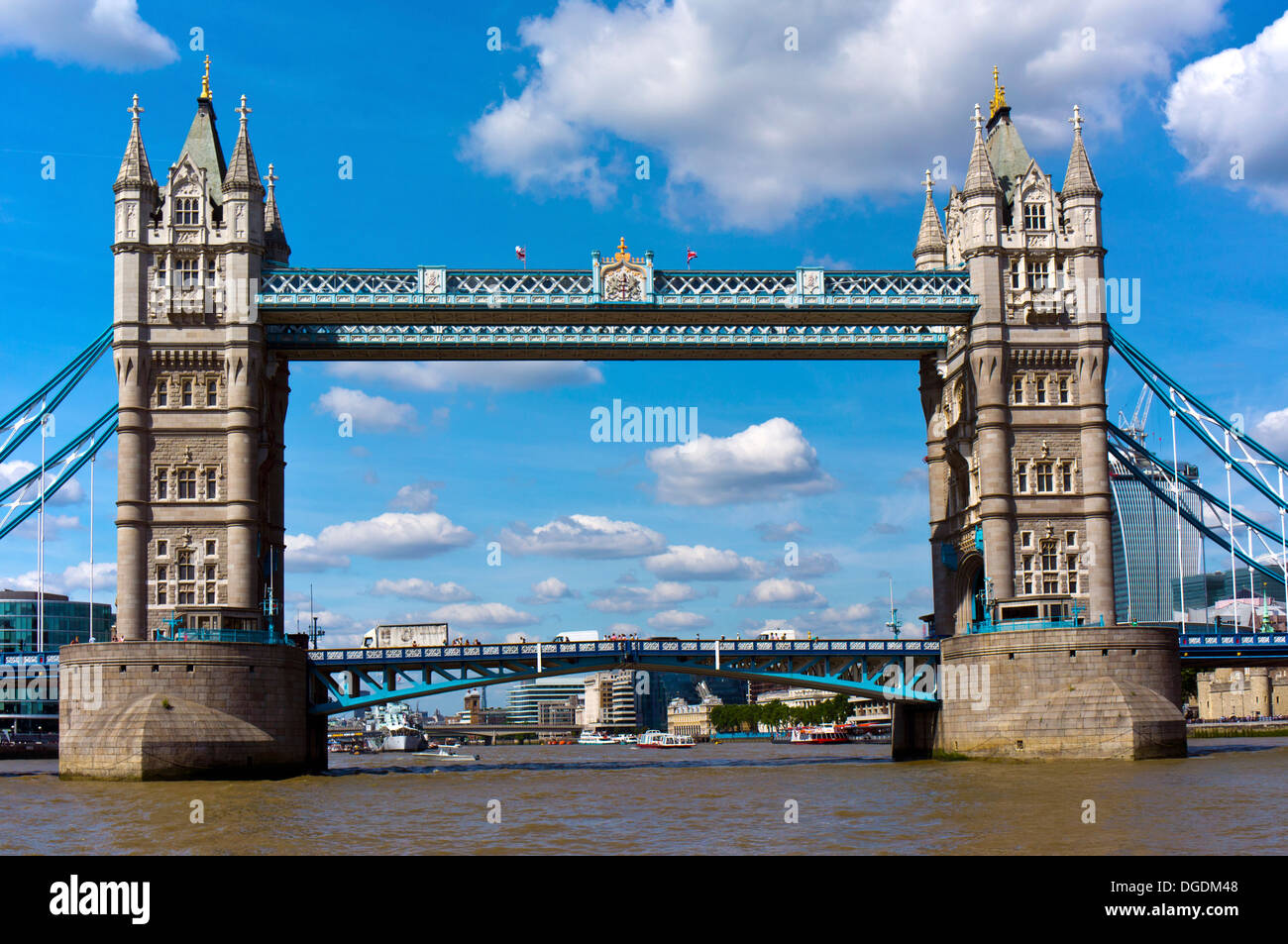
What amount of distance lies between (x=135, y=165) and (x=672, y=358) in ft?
90.6

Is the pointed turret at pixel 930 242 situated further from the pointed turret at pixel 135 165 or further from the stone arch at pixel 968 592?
the pointed turret at pixel 135 165

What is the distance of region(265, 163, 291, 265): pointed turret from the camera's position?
75.9 metres

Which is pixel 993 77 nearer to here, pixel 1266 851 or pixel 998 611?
pixel 998 611

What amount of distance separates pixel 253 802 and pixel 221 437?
2400cm

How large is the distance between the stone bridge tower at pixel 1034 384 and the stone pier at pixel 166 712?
3454cm

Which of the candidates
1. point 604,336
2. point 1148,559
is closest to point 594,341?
point 604,336

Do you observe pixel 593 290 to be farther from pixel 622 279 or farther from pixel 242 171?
pixel 242 171

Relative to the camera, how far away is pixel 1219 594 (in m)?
181

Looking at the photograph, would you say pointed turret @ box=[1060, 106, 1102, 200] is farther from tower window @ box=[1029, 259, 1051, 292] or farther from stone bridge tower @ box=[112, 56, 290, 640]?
stone bridge tower @ box=[112, 56, 290, 640]

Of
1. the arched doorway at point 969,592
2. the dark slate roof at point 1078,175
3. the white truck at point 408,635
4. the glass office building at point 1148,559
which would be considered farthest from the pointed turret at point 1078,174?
the glass office building at point 1148,559

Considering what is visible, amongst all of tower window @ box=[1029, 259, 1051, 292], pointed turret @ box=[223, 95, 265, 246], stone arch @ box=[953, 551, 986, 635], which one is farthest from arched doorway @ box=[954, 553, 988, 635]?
pointed turret @ box=[223, 95, 265, 246]

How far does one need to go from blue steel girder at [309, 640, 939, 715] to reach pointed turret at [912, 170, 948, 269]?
22028 millimetres

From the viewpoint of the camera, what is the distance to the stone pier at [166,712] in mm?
57438

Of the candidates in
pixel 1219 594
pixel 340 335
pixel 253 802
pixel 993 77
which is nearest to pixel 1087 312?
pixel 993 77
